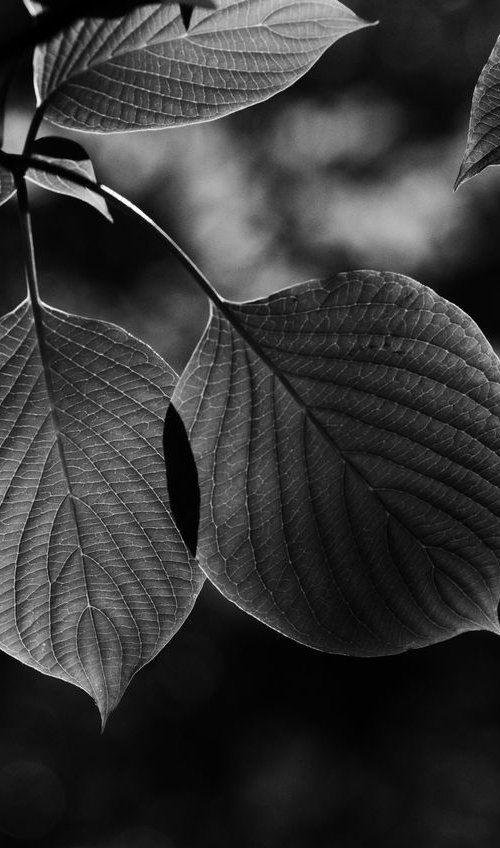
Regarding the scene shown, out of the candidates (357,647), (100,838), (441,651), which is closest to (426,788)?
(441,651)

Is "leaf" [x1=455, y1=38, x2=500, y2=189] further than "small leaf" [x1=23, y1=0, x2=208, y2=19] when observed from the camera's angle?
Yes

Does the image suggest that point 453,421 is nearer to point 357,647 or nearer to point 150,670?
point 357,647

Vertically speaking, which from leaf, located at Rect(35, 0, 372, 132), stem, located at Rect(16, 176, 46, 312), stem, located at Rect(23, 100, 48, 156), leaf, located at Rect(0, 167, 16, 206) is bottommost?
stem, located at Rect(16, 176, 46, 312)

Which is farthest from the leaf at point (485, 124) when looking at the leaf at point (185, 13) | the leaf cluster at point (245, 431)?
the leaf at point (185, 13)

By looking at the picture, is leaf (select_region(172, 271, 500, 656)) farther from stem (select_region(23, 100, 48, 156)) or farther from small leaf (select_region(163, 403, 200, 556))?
stem (select_region(23, 100, 48, 156))

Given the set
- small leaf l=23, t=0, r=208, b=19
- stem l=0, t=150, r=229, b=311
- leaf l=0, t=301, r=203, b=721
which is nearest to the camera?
small leaf l=23, t=0, r=208, b=19

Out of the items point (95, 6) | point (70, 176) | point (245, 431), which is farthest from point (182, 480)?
point (95, 6)

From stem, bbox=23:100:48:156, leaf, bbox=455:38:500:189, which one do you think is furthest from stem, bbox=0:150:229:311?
leaf, bbox=455:38:500:189
